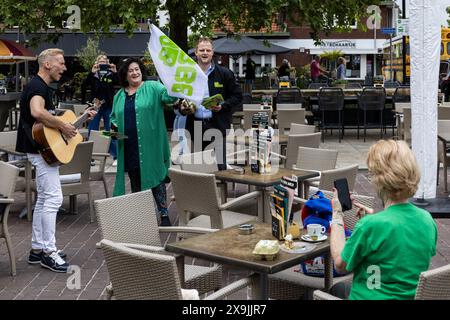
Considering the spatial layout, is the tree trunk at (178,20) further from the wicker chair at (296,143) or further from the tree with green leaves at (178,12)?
the wicker chair at (296,143)

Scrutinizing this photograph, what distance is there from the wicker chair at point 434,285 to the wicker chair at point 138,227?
5.56 ft

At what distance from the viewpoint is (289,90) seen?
16.7 meters

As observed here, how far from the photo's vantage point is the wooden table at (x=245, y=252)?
3705mm

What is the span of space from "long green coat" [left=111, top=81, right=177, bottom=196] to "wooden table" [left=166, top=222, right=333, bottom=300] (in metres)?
2.67

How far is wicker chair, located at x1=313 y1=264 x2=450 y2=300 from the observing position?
3025 mm

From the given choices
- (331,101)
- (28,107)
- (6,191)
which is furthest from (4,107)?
(6,191)

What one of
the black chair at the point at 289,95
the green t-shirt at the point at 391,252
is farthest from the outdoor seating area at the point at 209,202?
the black chair at the point at 289,95

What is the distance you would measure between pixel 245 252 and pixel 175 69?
9.73 ft

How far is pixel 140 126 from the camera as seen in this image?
6.93m

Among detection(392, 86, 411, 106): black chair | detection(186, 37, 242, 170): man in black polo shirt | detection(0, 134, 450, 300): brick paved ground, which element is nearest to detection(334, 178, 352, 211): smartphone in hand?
detection(0, 134, 450, 300): brick paved ground

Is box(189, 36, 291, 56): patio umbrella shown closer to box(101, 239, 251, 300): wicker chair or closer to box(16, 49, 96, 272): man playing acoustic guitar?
box(16, 49, 96, 272): man playing acoustic guitar

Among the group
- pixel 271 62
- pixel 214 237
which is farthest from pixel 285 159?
pixel 271 62

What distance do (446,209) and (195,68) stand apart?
3156mm
